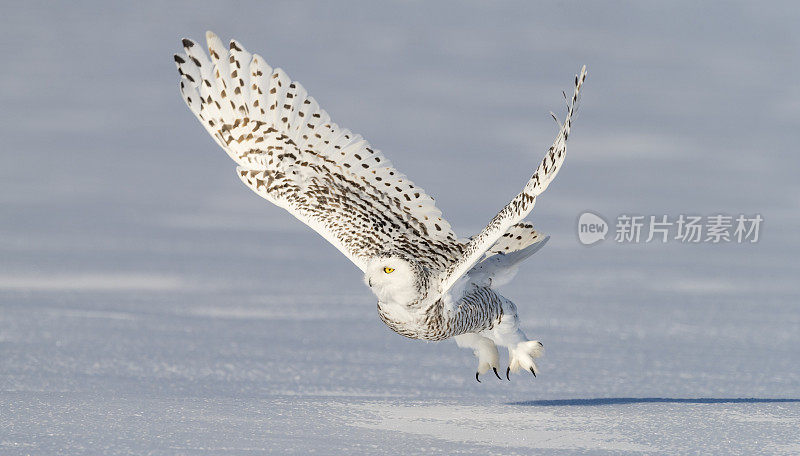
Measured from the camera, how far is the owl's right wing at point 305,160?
260 inches

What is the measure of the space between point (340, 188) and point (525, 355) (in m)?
1.67

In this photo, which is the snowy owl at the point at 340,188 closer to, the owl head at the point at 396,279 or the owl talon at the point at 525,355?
the owl talon at the point at 525,355

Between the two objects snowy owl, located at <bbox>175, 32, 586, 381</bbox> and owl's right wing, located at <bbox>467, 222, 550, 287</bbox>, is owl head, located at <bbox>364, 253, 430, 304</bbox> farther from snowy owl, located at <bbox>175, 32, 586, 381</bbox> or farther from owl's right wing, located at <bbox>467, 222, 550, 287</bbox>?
owl's right wing, located at <bbox>467, 222, 550, 287</bbox>

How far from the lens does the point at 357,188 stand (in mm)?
6801

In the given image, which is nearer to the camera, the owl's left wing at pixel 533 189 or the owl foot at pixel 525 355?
the owl's left wing at pixel 533 189

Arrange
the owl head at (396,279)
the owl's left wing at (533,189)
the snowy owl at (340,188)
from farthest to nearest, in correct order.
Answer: the snowy owl at (340,188), the owl head at (396,279), the owl's left wing at (533,189)

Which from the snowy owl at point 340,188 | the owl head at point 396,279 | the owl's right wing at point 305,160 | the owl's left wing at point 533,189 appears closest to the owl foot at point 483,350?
the snowy owl at point 340,188

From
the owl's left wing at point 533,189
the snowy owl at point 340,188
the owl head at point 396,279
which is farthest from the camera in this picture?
the snowy owl at point 340,188

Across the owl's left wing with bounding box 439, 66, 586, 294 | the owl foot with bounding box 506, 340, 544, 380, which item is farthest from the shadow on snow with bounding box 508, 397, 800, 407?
the owl's left wing with bounding box 439, 66, 586, 294

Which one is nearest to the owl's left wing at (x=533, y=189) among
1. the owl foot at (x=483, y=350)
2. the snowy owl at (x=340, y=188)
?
the snowy owl at (x=340, y=188)

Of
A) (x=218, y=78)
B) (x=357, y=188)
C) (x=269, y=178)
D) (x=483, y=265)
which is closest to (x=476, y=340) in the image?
(x=483, y=265)

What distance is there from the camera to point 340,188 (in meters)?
6.82

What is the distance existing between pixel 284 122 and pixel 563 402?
8.63 feet

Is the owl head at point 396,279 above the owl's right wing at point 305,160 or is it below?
below
